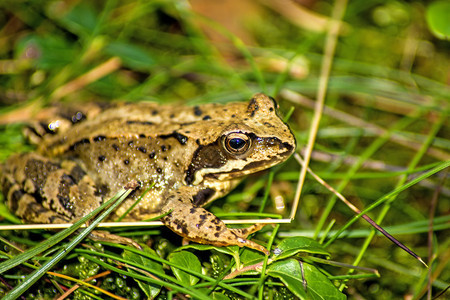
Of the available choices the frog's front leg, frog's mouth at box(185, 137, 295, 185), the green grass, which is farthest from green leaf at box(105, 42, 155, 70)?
the frog's front leg

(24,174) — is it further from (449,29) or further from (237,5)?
(449,29)

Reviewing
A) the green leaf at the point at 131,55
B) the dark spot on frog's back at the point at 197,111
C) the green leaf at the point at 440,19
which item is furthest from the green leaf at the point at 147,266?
the green leaf at the point at 440,19

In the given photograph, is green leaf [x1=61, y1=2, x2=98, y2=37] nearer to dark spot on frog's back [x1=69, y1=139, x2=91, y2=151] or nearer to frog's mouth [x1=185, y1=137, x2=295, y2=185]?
dark spot on frog's back [x1=69, y1=139, x2=91, y2=151]

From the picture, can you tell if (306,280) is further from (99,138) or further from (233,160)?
(99,138)

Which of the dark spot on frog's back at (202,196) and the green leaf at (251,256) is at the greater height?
the dark spot on frog's back at (202,196)

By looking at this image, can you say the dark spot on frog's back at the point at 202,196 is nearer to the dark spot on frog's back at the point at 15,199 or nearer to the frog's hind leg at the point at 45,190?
the frog's hind leg at the point at 45,190

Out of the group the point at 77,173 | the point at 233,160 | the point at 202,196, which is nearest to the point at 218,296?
the point at 202,196

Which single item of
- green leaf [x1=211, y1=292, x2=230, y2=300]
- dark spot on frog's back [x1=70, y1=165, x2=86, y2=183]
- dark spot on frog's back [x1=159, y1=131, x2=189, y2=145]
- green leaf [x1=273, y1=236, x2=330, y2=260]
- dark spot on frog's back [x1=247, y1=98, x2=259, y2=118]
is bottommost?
green leaf [x1=211, y1=292, x2=230, y2=300]

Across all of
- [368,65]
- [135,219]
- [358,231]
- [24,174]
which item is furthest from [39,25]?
[358,231]

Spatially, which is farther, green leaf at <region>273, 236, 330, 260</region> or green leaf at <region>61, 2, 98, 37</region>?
green leaf at <region>61, 2, 98, 37</region>
